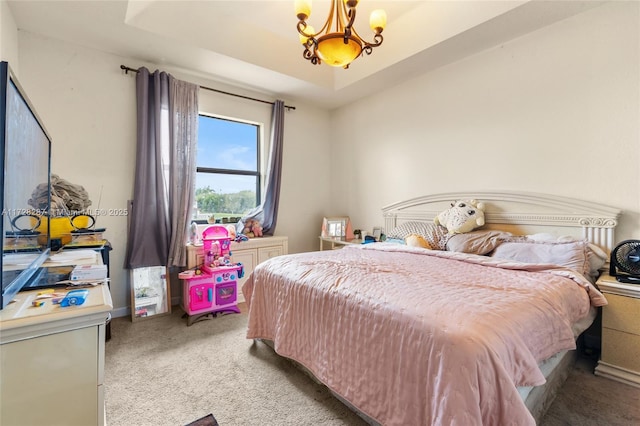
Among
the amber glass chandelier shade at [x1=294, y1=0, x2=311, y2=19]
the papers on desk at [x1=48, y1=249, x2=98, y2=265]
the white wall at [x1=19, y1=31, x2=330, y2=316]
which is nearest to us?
the papers on desk at [x1=48, y1=249, x2=98, y2=265]

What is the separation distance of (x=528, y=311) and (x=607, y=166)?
5.61ft

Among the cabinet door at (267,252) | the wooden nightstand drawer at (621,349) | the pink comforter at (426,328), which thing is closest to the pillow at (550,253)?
the pink comforter at (426,328)

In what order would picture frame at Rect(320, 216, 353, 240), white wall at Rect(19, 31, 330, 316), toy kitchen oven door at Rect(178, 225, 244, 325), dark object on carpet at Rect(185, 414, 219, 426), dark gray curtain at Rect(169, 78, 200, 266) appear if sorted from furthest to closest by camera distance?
picture frame at Rect(320, 216, 353, 240) → dark gray curtain at Rect(169, 78, 200, 266) → toy kitchen oven door at Rect(178, 225, 244, 325) → white wall at Rect(19, 31, 330, 316) → dark object on carpet at Rect(185, 414, 219, 426)

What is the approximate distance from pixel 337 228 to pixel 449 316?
2894 millimetres

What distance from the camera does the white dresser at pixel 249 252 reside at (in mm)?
3047

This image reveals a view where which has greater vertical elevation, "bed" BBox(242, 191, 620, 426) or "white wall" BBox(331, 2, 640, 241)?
"white wall" BBox(331, 2, 640, 241)

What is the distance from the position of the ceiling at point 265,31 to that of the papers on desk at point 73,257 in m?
1.84

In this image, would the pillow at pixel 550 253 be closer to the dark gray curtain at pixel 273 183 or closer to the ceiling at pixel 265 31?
the ceiling at pixel 265 31

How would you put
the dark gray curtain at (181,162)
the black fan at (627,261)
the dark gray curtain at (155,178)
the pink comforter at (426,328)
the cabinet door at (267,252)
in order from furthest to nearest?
the cabinet door at (267,252) < the dark gray curtain at (181,162) < the dark gray curtain at (155,178) < the black fan at (627,261) < the pink comforter at (426,328)

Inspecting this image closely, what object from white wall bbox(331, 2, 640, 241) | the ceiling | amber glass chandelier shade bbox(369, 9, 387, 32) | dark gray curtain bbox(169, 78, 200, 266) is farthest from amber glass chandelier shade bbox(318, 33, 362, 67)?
dark gray curtain bbox(169, 78, 200, 266)

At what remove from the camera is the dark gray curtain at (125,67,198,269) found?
2.88 m

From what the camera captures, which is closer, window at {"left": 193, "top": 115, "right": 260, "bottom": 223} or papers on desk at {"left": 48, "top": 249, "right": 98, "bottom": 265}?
papers on desk at {"left": 48, "top": 249, "right": 98, "bottom": 265}

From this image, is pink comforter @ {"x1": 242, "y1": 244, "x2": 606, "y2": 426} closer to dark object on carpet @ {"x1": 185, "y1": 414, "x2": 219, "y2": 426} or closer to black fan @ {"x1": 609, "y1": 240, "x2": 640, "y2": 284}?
black fan @ {"x1": 609, "y1": 240, "x2": 640, "y2": 284}

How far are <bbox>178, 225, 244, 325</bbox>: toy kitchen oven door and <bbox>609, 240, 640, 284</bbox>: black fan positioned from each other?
2990 millimetres
